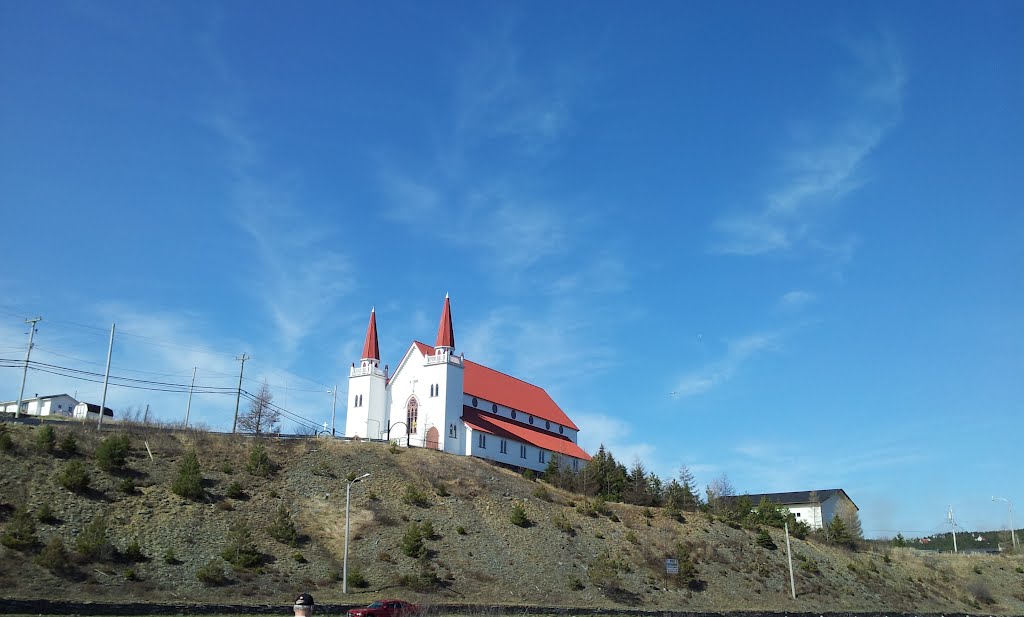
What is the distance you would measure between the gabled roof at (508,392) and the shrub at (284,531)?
27.8 metres

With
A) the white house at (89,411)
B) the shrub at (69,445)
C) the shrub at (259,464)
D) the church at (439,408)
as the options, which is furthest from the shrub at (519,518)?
the white house at (89,411)

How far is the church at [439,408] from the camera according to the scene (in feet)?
240

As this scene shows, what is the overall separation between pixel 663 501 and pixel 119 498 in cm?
4575

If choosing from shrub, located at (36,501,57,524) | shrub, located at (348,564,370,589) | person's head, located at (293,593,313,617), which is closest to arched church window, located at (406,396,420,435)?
shrub, located at (348,564,370,589)

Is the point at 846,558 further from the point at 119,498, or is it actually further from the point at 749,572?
the point at 119,498

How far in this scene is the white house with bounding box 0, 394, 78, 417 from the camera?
89.8 m

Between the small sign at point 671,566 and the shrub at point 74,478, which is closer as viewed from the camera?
the shrub at point 74,478

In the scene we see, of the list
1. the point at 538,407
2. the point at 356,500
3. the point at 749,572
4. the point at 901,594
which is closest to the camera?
the point at 356,500

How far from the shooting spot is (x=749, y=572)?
61219mm

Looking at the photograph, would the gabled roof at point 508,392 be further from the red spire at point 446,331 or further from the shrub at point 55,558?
the shrub at point 55,558

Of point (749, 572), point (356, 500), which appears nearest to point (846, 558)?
point (749, 572)

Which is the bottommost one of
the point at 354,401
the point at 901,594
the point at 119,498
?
the point at 901,594

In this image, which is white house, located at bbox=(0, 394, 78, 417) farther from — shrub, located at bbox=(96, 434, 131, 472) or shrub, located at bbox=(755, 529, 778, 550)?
shrub, located at bbox=(755, 529, 778, 550)

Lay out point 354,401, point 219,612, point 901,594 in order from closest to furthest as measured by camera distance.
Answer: point 219,612, point 901,594, point 354,401
